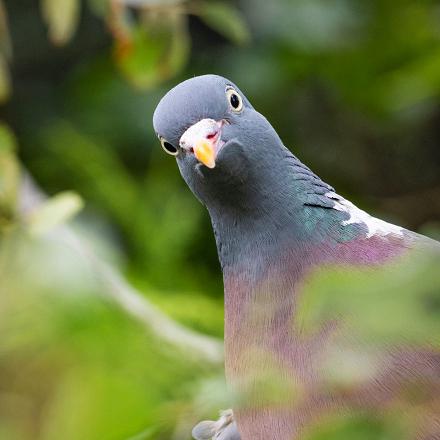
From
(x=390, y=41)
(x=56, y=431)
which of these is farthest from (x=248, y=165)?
(x=390, y=41)

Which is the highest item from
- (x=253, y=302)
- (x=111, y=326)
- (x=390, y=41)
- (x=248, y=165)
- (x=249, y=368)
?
(x=390, y=41)

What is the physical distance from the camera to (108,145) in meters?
3.51

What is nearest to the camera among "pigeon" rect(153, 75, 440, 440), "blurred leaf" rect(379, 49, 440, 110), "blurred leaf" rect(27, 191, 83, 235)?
"pigeon" rect(153, 75, 440, 440)

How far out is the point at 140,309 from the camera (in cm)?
231

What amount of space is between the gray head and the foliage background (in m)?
0.64

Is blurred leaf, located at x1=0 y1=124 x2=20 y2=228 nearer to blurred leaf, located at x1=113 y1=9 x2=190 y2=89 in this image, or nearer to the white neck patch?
blurred leaf, located at x1=113 y1=9 x2=190 y2=89

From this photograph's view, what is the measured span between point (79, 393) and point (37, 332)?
2.85ft

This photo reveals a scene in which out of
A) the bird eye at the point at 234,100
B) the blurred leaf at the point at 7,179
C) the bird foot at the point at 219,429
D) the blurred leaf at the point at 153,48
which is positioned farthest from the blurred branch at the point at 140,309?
the bird eye at the point at 234,100

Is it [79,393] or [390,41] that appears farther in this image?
[390,41]

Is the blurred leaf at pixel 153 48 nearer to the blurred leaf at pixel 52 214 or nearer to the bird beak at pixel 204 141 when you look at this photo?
the blurred leaf at pixel 52 214

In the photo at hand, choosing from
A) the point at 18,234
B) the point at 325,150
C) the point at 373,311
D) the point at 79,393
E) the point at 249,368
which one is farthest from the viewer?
the point at 325,150

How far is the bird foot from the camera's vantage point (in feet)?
5.04

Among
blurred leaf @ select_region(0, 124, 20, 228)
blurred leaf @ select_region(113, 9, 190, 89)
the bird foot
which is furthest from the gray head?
blurred leaf @ select_region(113, 9, 190, 89)

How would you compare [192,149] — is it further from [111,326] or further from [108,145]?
[108,145]
